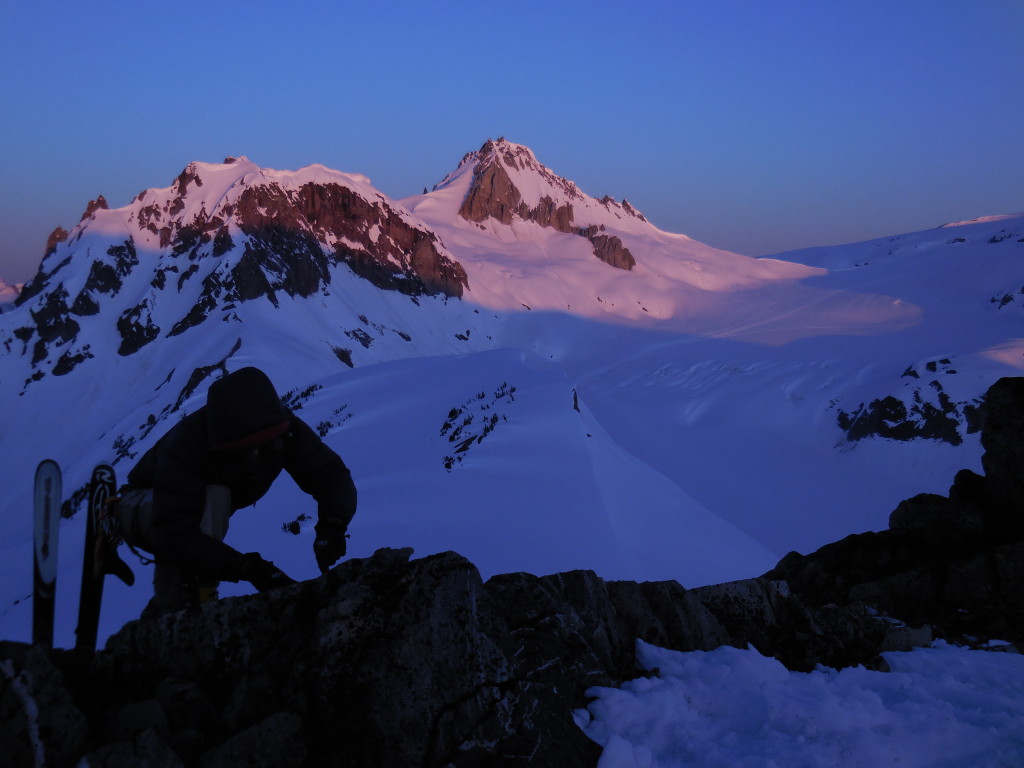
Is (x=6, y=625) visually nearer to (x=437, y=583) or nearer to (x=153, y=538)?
(x=153, y=538)

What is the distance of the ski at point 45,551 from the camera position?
3.12 m

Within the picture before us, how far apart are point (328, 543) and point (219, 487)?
61 centimetres

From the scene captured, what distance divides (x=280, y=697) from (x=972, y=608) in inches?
217

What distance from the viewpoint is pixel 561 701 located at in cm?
277

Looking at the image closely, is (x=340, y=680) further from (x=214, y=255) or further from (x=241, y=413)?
(x=214, y=255)

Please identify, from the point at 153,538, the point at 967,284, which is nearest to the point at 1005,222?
the point at 967,284

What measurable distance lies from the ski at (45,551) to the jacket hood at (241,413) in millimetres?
775

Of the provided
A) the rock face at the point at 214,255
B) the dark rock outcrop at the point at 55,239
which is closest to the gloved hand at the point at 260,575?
the rock face at the point at 214,255

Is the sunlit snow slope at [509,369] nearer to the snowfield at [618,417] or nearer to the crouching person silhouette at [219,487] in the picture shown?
the snowfield at [618,417]

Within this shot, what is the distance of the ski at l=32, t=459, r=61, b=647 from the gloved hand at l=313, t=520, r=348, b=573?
1154 mm

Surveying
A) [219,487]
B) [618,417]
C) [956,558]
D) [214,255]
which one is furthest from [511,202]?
[219,487]

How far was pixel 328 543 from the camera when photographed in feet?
11.4

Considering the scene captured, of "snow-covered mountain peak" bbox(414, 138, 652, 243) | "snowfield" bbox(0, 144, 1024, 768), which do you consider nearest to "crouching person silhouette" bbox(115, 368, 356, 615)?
"snowfield" bbox(0, 144, 1024, 768)

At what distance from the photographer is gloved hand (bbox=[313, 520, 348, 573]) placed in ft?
11.2
